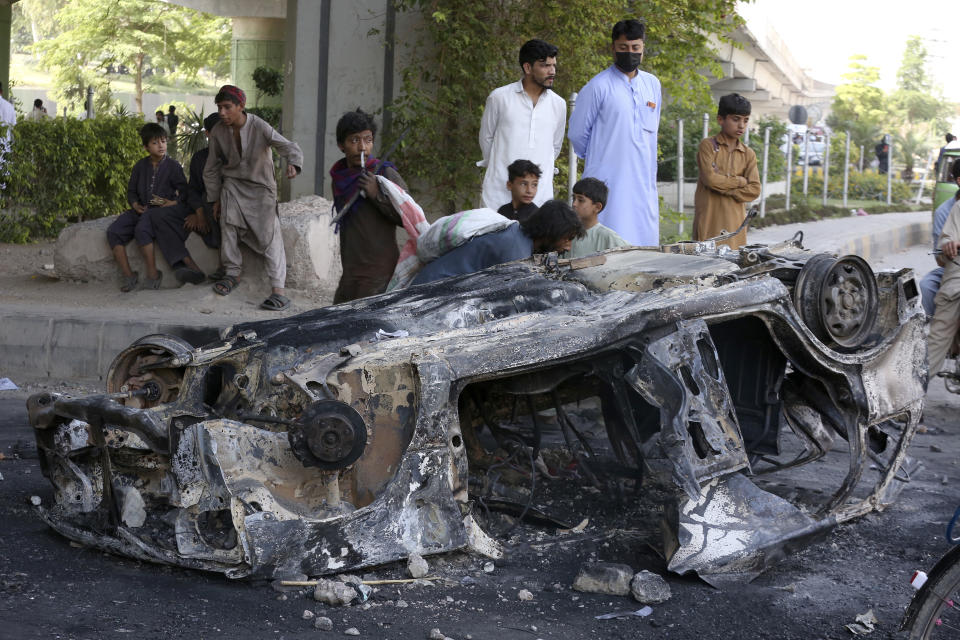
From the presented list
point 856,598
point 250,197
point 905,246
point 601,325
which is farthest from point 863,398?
point 905,246

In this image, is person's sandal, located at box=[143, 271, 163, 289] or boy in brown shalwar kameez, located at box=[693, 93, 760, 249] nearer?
boy in brown shalwar kameez, located at box=[693, 93, 760, 249]

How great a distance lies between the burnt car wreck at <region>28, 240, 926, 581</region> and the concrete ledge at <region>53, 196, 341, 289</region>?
4754 millimetres

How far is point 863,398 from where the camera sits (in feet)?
15.2

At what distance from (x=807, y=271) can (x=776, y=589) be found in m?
1.37

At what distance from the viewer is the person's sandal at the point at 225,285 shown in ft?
28.8

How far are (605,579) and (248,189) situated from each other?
18.4 ft

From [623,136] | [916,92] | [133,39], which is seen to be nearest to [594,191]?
[623,136]

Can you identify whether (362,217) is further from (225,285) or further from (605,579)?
(605,579)

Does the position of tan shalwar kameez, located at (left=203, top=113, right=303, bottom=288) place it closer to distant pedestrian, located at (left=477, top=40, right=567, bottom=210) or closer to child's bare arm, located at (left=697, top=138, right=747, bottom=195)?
distant pedestrian, located at (left=477, top=40, right=567, bottom=210)

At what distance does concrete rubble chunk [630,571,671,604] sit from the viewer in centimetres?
370

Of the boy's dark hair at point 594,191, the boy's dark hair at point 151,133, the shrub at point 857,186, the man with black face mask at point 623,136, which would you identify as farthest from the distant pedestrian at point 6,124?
the shrub at point 857,186

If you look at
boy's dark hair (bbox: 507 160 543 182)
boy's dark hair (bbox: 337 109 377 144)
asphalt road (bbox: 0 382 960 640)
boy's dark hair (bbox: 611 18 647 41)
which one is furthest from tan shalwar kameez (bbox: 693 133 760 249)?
asphalt road (bbox: 0 382 960 640)

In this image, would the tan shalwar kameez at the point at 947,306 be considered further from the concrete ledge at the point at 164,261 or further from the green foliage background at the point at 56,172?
the green foliage background at the point at 56,172

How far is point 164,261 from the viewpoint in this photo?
30.2ft
